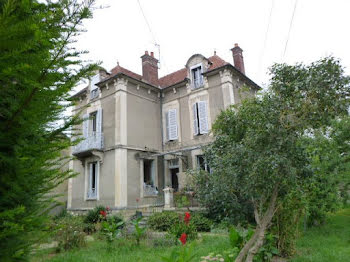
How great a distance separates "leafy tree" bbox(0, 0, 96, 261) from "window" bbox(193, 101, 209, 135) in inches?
463

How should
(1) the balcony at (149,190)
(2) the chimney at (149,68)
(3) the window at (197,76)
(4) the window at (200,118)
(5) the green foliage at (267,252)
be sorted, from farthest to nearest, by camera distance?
(2) the chimney at (149,68)
(3) the window at (197,76)
(4) the window at (200,118)
(1) the balcony at (149,190)
(5) the green foliage at (267,252)

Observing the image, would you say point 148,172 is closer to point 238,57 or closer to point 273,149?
point 238,57

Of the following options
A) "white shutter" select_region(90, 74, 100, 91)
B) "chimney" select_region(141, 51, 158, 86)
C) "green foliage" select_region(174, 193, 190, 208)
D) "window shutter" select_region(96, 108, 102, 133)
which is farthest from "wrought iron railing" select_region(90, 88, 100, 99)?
"green foliage" select_region(174, 193, 190, 208)

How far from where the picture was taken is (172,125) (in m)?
14.6

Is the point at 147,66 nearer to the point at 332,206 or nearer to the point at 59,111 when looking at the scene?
the point at 332,206

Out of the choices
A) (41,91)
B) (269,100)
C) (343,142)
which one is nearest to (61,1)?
(41,91)

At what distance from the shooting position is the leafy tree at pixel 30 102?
1393 millimetres

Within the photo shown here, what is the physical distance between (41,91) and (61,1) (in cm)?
68

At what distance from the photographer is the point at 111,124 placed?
44.2ft

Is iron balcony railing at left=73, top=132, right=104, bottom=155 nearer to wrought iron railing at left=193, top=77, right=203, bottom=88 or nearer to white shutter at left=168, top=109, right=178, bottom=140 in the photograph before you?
white shutter at left=168, top=109, right=178, bottom=140

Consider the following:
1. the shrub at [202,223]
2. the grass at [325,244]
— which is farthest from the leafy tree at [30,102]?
the shrub at [202,223]

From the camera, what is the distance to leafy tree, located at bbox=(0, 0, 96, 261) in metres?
1.39

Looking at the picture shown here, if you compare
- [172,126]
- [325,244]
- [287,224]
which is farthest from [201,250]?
[172,126]

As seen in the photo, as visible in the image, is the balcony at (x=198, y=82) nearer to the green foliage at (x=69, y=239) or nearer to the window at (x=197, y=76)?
the window at (x=197, y=76)
